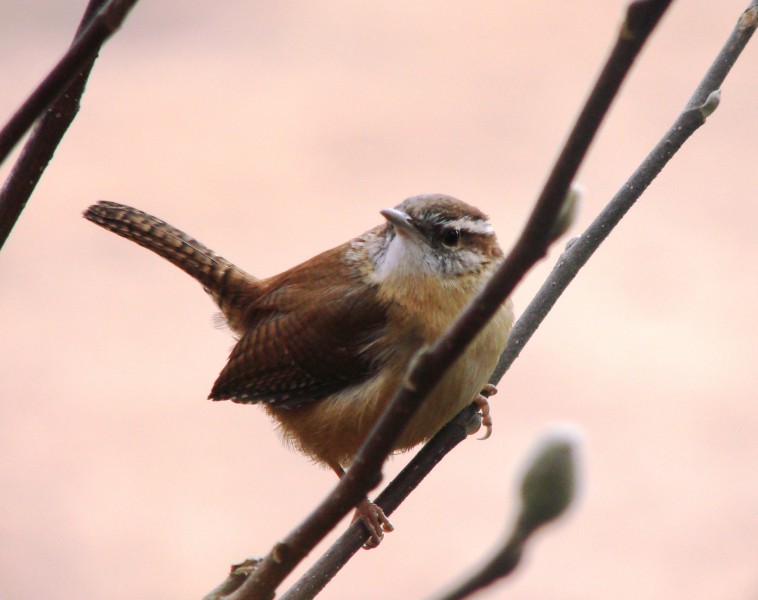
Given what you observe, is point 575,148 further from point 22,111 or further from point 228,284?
point 228,284

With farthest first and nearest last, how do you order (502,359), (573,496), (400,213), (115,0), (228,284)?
(228,284), (400,213), (502,359), (115,0), (573,496)

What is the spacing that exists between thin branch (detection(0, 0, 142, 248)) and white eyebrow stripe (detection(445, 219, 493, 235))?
5.60 ft

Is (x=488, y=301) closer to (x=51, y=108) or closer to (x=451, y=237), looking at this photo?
(x=51, y=108)

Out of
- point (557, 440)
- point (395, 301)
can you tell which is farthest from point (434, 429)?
point (557, 440)

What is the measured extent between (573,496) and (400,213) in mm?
2007

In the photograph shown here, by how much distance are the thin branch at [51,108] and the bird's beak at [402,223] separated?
1.47 metres

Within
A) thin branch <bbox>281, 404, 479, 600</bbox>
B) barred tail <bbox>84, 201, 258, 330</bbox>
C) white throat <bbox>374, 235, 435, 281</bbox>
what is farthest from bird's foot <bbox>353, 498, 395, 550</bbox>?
barred tail <bbox>84, 201, 258, 330</bbox>

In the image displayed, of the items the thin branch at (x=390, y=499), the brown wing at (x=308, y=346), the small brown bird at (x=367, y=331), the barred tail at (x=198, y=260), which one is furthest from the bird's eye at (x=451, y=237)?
the barred tail at (x=198, y=260)

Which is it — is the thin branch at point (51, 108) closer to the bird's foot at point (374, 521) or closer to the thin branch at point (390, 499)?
the thin branch at point (390, 499)

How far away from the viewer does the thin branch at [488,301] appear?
2.05 feet

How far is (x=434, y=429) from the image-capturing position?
245cm

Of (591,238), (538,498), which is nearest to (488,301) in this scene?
(538,498)

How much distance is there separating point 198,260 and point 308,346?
2.58ft

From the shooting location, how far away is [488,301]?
0.71 meters
